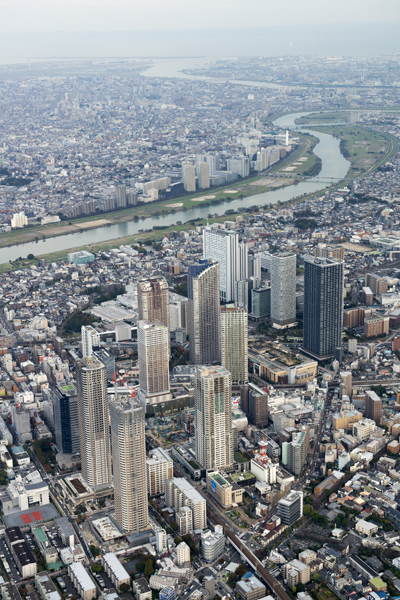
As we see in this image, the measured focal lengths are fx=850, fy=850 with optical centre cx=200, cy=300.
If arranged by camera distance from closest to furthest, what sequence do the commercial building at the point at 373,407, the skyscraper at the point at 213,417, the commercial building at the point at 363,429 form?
the skyscraper at the point at 213,417, the commercial building at the point at 363,429, the commercial building at the point at 373,407

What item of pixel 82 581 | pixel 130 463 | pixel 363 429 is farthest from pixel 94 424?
pixel 363 429

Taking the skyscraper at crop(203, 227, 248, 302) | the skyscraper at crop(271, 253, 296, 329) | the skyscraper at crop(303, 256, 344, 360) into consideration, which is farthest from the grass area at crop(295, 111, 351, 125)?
the skyscraper at crop(303, 256, 344, 360)

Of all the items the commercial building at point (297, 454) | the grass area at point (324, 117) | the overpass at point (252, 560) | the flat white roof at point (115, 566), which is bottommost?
the overpass at point (252, 560)

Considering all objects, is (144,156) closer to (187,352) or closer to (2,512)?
(187,352)

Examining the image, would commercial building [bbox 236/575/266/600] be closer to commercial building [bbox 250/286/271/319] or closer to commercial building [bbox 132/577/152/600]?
commercial building [bbox 132/577/152/600]

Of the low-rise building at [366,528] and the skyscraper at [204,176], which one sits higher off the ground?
the skyscraper at [204,176]

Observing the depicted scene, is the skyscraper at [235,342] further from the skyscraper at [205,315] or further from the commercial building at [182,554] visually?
the commercial building at [182,554]

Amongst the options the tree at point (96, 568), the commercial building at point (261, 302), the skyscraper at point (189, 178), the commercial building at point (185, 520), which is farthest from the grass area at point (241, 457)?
the skyscraper at point (189, 178)

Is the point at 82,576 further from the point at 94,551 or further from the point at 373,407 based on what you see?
the point at 373,407
